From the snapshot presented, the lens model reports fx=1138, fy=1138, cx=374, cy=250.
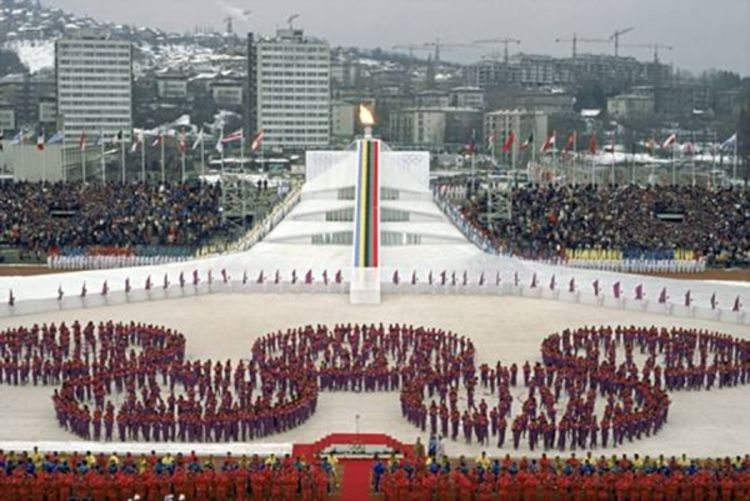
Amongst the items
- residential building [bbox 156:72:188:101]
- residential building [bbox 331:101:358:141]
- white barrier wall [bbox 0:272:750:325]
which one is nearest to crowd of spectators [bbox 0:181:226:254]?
white barrier wall [bbox 0:272:750:325]

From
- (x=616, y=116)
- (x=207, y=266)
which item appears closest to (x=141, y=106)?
(x=616, y=116)

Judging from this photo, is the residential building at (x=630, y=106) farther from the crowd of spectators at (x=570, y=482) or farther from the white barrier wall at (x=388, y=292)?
the crowd of spectators at (x=570, y=482)

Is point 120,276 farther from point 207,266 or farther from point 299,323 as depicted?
point 299,323

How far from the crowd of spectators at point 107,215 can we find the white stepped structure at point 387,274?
5.83 m

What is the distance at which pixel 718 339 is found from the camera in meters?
32.4

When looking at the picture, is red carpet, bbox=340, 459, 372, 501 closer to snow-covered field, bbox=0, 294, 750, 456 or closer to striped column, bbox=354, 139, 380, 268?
snow-covered field, bbox=0, 294, 750, 456

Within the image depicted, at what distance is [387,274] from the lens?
43812 millimetres

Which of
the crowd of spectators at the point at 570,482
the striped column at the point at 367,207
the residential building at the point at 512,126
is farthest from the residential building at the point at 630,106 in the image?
the crowd of spectators at the point at 570,482

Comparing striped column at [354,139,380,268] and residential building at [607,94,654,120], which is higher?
residential building at [607,94,654,120]

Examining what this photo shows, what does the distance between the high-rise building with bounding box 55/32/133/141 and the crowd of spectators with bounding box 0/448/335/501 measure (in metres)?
114

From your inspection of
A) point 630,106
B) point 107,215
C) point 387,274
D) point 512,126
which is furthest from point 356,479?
point 630,106

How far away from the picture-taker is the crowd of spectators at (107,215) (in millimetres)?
53594

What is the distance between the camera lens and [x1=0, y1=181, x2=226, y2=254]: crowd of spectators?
53.6 m

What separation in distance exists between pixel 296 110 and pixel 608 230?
8632 centimetres
